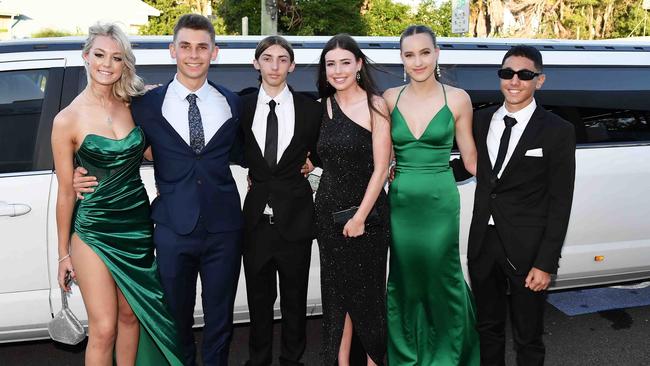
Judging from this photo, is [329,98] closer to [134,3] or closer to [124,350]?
[124,350]

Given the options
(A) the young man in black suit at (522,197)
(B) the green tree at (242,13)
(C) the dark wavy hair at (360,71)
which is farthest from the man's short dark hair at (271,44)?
(B) the green tree at (242,13)

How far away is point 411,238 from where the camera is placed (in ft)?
10.8

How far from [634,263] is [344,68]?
2.73 meters

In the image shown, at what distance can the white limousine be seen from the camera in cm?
341

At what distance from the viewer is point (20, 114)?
3447 millimetres

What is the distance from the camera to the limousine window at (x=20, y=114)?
3418 millimetres

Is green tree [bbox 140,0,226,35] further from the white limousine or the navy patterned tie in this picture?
the navy patterned tie

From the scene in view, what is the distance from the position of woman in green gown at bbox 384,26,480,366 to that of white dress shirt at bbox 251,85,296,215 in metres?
0.53

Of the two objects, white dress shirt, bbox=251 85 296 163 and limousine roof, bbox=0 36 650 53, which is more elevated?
limousine roof, bbox=0 36 650 53

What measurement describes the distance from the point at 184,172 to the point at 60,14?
25462mm

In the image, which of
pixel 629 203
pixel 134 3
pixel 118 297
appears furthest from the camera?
pixel 134 3

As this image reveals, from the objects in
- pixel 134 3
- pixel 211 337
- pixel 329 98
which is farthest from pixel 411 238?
pixel 134 3

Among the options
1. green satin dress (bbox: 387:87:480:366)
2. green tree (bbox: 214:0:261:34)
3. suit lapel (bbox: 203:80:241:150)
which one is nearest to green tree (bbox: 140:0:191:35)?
green tree (bbox: 214:0:261:34)

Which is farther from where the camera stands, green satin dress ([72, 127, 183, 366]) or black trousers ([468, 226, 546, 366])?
black trousers ([468, 226, 546, 366])
